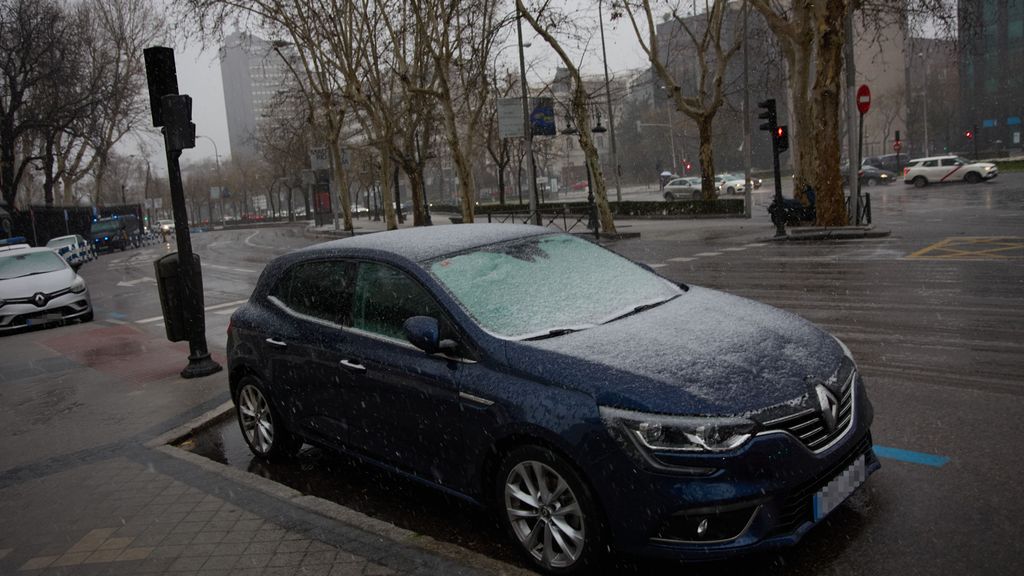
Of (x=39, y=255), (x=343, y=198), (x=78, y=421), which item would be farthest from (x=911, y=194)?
(x=78, y=421)

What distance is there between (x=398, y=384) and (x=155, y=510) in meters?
1.83

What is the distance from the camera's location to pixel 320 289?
5176mm

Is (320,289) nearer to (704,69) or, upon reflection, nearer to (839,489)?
(839,489)

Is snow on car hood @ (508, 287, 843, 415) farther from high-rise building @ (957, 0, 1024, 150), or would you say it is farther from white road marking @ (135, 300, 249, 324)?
high-rise building @ (957, 0, 1024, 150)

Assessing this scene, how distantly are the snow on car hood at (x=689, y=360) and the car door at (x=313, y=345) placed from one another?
1.45 meters

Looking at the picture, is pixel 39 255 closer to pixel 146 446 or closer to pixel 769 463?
pixel 146 446

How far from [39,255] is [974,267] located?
55.3ft

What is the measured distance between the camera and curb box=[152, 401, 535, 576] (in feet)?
12.3

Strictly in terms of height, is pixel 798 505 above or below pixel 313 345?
below

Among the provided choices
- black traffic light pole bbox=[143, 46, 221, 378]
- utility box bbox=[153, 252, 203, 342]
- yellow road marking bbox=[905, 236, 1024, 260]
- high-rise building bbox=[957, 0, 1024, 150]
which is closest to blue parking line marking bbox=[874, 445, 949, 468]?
black traffic light pole bbox=[143, 46, 221, 378]

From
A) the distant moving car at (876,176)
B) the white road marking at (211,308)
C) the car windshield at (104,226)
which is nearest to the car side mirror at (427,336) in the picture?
the white road marking at (211,308)

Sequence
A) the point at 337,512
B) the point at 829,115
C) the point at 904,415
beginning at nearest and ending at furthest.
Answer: the point at 337,512, the point at 904,415, the point at 829,115

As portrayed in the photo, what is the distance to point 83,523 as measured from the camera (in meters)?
4.75

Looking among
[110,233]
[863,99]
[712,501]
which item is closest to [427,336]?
[712,501]
